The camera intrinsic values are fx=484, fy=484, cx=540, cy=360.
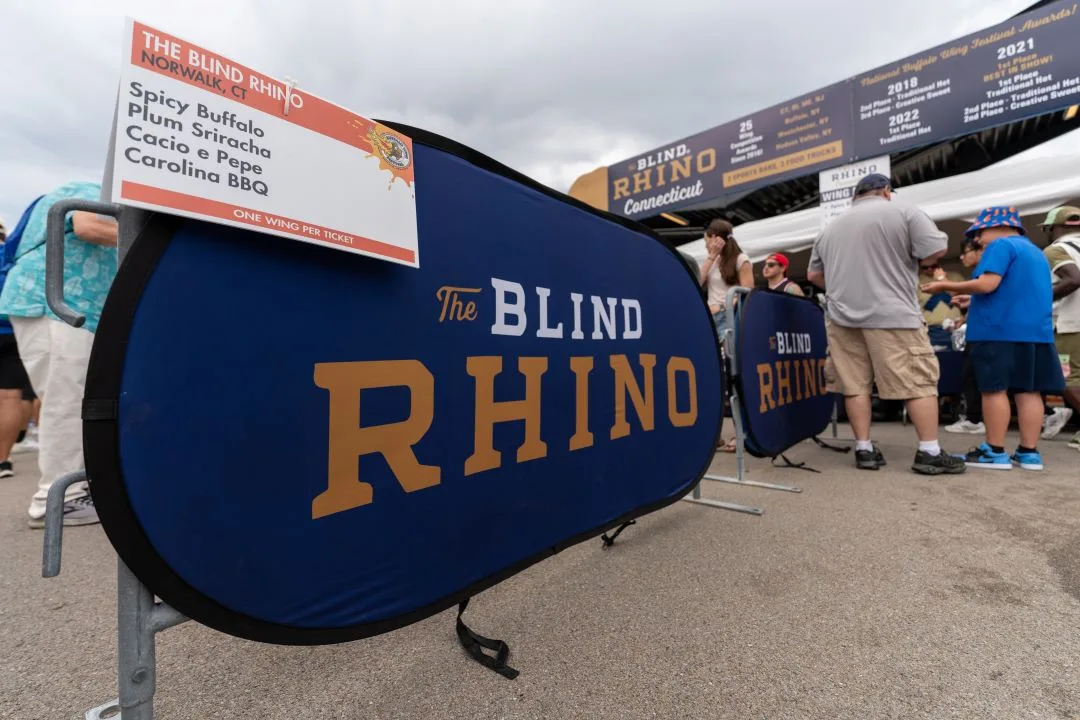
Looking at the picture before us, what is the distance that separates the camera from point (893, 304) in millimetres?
2227

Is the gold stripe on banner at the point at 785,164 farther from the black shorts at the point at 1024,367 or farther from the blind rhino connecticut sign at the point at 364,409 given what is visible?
the blind rhino connecticut sign at the point at 364,409

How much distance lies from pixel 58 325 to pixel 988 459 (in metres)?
4.11

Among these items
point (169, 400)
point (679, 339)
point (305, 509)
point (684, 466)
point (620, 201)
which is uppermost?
point (620, 201)

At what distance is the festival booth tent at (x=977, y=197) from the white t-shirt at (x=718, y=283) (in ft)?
5.74

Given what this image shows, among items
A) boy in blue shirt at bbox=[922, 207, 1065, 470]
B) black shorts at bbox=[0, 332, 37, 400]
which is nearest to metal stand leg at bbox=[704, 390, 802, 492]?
boy in blue shirt at bbox=[922, 207, 1065, 470]

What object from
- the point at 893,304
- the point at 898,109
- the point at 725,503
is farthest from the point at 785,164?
the point at 725,503

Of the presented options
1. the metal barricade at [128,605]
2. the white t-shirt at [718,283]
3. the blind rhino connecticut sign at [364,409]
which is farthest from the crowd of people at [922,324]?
the metal barricade at [128,605]

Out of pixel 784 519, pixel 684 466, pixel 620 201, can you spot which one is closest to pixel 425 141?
pixel 684 466

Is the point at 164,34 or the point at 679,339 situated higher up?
the point at 164,34

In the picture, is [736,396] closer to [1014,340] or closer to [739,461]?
[739,461]

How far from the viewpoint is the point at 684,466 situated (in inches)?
58.4

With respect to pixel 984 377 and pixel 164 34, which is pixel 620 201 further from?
pixel 164 34

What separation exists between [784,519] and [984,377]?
1549 millimetres

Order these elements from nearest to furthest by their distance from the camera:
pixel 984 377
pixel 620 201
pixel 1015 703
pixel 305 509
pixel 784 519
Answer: pixel 305 509 < pixel 1015 703 < pixel 784 519 < pixel 984 377 < pixel 620 201
